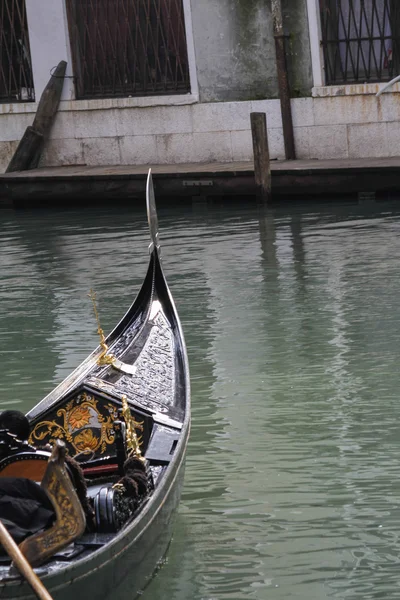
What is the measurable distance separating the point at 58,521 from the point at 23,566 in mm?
238

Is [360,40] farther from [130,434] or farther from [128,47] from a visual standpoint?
[130,434]

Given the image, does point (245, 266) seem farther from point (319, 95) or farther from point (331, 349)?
point (319, 95)

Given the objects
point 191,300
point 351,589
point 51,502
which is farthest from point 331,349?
point 51,502

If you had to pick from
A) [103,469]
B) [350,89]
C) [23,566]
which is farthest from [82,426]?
[350,89]

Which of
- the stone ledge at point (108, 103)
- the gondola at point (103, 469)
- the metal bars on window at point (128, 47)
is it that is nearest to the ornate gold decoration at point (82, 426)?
the gondola at point (103, 469)

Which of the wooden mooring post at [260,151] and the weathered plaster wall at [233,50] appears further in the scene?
the weathered plaster wall at [233,50]

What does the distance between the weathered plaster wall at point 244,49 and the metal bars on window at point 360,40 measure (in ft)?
0.75

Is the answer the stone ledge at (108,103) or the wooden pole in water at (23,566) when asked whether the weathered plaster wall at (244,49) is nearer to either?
the stone ledge at (108,103)

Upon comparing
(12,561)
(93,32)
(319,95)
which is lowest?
(12,561)

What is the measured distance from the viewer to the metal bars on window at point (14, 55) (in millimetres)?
13461

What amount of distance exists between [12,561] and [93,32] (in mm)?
10631

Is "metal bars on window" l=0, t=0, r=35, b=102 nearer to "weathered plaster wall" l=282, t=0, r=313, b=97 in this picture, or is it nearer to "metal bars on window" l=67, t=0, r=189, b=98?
"metal bars on window" l=67, t=0, r=189, b=98

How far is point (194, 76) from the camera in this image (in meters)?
12.8

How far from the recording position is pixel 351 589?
3799mm
